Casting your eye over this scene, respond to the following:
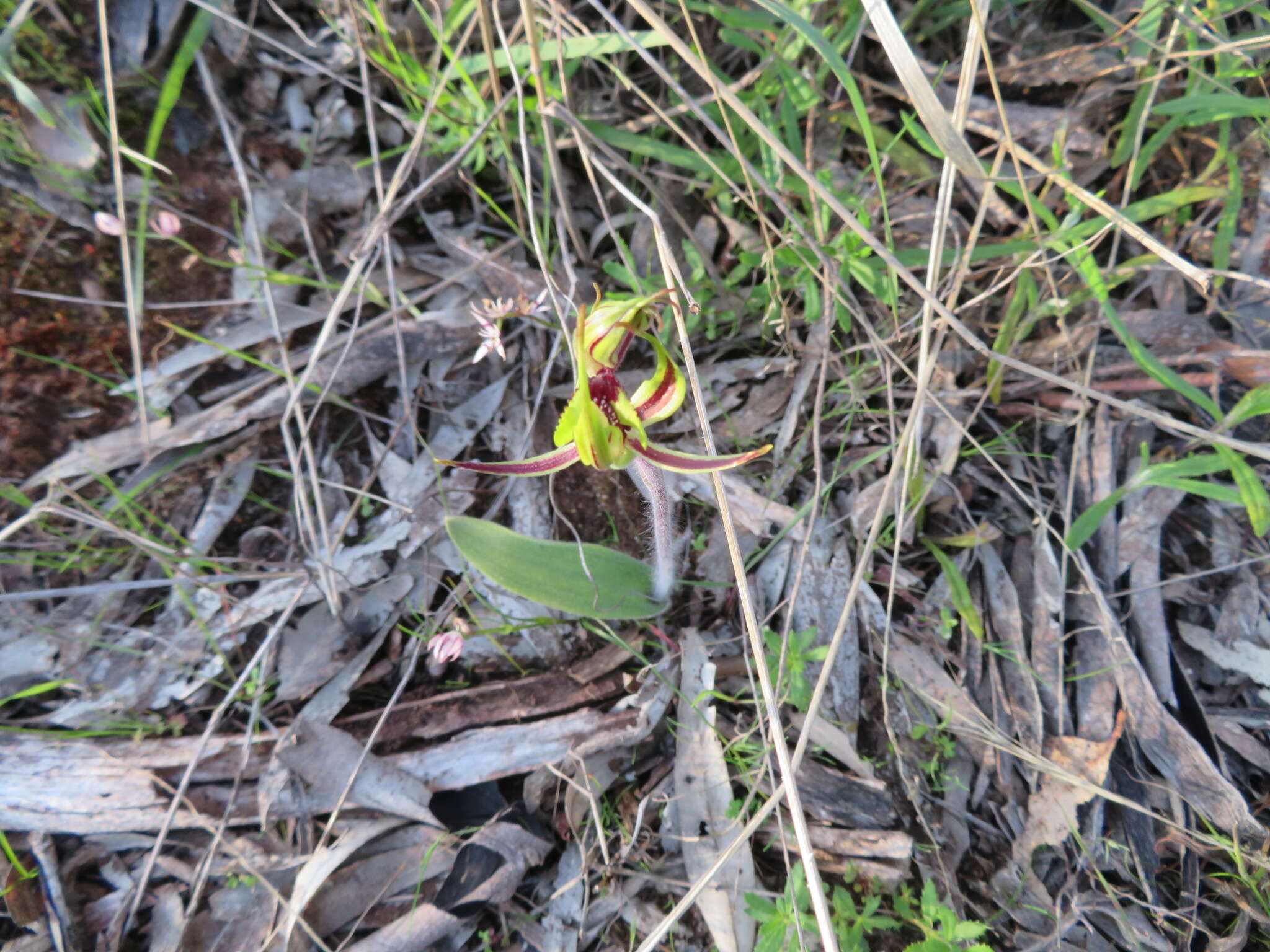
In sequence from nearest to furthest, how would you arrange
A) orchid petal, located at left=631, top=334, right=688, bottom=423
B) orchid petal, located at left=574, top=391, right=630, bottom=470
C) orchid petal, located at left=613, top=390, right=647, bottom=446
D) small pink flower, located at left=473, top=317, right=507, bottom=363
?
orchid petal, located at left=574, top=391, right=630, bottom=470 → orchid petal, located at left=613, top=390, right=647, bottom=446 → orchid petal, located at left=631, top=334, right=688, bottom=423 → small pink flower, located at left=473, top=317, right=507, bottom=363

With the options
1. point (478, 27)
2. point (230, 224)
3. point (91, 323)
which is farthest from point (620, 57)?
point (91, 323)

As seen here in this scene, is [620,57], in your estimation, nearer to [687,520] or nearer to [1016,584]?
[687,520]

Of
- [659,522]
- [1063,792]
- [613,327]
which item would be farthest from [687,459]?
[1063,792]

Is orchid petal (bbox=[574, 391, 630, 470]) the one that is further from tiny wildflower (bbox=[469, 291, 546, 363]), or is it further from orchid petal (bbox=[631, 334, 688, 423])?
tiny wildflower (bbox=[469, 291, 546, 363])

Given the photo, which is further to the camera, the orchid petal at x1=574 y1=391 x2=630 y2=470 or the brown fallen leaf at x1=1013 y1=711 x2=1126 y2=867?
the brown fallen leaf at x1=1013 y1=711 x2=1126 y2=867

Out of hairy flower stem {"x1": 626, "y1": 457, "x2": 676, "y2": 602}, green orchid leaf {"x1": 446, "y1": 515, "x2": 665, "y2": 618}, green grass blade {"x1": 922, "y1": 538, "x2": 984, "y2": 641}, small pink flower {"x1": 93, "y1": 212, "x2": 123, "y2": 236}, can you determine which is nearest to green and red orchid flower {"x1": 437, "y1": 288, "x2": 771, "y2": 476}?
hairy flower stem {"x1": 626, "y1": 457, "x2": 676, "y2": 602}

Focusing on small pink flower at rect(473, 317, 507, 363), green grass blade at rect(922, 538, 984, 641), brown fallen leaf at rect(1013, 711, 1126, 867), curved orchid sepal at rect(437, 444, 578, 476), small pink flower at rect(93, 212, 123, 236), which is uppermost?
small pink flower at rect(93, 212, 123, 236)
